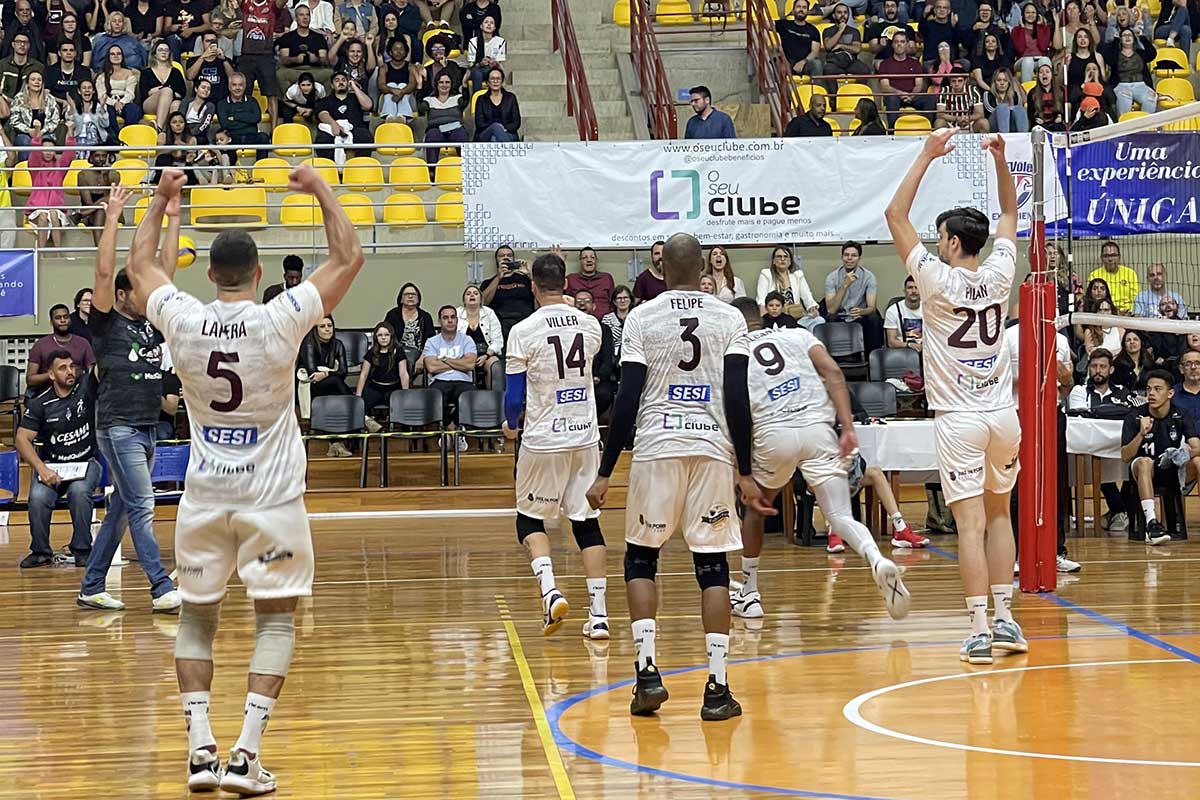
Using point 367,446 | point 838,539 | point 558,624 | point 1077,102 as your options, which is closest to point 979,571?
point 558,624

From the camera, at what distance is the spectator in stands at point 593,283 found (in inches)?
682

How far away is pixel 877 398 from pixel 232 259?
1106cm

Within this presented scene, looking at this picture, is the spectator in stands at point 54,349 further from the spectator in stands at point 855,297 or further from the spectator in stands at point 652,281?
the spectator in stands at point 855,297

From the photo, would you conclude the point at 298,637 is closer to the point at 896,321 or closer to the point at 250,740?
the point at 250,740

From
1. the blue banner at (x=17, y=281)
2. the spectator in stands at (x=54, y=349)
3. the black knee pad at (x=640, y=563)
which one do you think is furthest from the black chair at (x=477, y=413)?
the black knee pad at (x=640, y=563)

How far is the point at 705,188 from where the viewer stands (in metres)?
17.0

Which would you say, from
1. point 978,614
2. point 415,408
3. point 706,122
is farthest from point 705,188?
point 978,614

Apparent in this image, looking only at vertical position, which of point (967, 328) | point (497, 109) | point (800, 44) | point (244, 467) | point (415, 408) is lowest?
point (244, 467)

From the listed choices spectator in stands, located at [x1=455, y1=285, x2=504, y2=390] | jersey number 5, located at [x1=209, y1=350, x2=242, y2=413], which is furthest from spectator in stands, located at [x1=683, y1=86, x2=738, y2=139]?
jersey number 5, located at [x1=209, y1=350, x2=242, y2=413]

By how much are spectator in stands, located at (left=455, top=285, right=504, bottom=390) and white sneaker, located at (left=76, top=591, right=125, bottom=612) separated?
21.6 feet

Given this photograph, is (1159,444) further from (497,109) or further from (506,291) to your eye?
(497,109)

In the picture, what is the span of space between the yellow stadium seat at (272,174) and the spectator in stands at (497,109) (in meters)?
2.35

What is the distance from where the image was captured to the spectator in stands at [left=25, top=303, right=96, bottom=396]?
48.5ft

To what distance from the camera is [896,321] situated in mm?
17297
